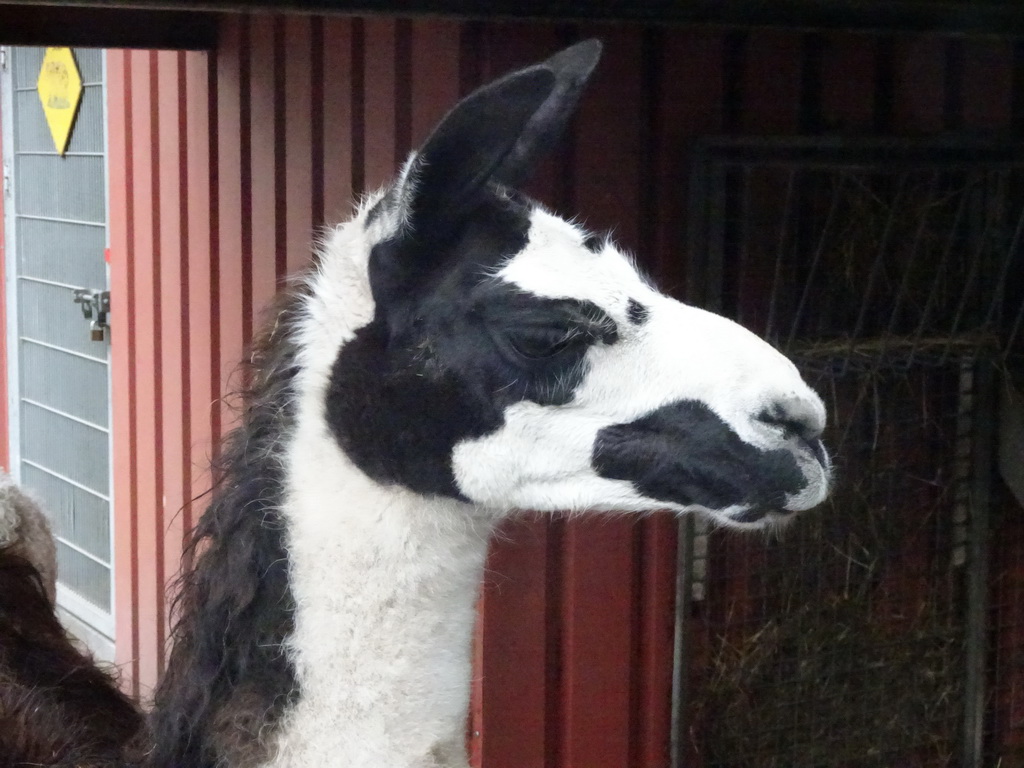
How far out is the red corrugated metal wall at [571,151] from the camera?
113 inches

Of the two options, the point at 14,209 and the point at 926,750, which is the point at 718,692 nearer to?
the point at 926,750

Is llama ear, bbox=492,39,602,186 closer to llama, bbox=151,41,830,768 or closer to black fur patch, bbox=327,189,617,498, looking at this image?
llama, bbox=151,41,830,768

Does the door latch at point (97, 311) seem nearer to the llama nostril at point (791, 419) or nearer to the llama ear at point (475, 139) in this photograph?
the llama ear at point (475, 139)

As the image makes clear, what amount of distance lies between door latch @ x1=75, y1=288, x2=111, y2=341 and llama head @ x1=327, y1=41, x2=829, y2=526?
323 cm

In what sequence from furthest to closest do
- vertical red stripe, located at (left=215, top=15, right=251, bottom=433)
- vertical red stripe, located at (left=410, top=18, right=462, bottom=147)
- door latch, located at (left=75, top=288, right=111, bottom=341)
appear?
door latch, located at (left=75, top=288, right=111, bottom=341)
vertical red stripe, located at (left=215, top=15, right=251, bottom=433)
vertical red stripe, located at (left=410, top=18, right=462, bottom=147)

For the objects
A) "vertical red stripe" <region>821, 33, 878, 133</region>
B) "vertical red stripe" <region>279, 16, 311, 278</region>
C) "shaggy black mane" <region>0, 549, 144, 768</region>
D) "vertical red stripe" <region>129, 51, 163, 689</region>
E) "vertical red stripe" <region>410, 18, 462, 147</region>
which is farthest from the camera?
"vertical red stripe" <region>129, 51, 163, 689</region>

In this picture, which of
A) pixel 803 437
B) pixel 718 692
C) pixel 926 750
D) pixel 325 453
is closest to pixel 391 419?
pixel 325 453

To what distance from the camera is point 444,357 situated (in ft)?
6.08

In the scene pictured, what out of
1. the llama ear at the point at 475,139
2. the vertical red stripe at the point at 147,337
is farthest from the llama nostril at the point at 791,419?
the vertical red stripe at the point at 147,337

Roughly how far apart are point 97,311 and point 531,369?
137 inches

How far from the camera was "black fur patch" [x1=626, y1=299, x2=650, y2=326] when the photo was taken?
6.01 feet

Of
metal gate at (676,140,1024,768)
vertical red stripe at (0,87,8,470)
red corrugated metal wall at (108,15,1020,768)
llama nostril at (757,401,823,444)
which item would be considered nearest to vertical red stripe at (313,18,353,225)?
red corrugated metal wall at (108,15,1020,768)

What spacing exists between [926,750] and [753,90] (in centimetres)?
193

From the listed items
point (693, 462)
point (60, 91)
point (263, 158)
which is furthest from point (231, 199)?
point (693, 462)
